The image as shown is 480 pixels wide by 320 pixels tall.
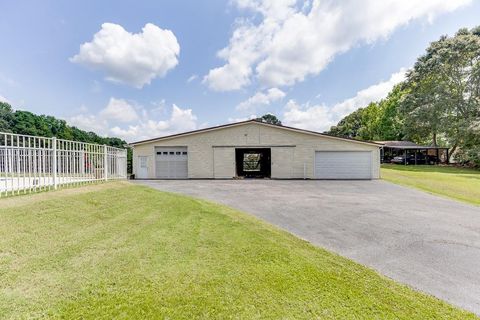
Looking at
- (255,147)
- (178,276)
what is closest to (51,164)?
(178,276)

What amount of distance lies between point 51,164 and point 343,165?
16870 millimetres

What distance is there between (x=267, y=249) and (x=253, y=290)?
122cm

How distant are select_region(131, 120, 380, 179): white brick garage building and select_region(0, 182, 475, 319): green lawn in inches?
518

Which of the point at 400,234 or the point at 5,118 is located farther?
the point at 5,118

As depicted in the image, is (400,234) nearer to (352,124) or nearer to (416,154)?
(416,154)

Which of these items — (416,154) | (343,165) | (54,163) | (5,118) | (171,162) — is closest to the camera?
(54,163)

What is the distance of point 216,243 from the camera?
418 cm

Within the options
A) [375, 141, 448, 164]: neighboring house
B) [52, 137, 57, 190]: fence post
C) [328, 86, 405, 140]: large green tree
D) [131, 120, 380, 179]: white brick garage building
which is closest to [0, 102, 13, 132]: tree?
[131, 120, 380, 179]: white brick garage building

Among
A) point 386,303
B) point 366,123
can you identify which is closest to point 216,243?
point 386,303

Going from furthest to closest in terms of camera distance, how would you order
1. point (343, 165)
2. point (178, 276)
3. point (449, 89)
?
1. point (449, 89)
2. point (343, 165)
3. point (178, 276)

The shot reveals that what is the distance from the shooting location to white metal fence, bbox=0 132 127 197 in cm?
650

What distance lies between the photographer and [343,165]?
17.5 m

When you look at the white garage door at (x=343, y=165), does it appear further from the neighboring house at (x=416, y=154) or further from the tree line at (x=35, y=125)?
the tree line at (x=35, y=125)

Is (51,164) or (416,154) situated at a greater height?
(416,154)
